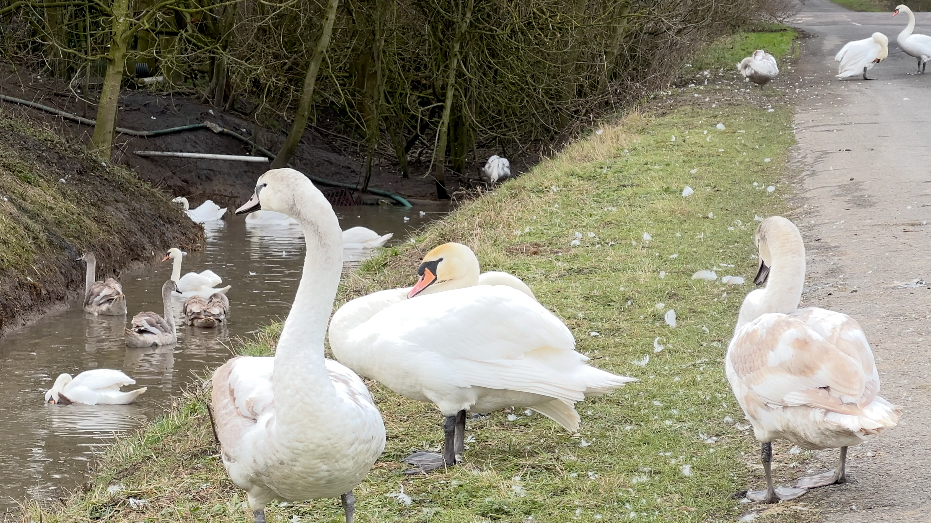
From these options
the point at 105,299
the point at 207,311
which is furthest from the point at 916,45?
the point at 105,299

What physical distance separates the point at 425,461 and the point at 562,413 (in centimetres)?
72

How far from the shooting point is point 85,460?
7.00 m

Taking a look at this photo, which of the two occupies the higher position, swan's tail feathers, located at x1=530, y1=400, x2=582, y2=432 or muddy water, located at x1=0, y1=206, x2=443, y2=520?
swan's tail feathers, located at x1=530, y1=400, x2=582, y2=432

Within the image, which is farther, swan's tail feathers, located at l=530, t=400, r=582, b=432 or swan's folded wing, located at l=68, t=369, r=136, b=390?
swan's folded wing, located at l=68, t=369, r=136, b=390

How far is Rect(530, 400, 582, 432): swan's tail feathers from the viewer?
17.3ft

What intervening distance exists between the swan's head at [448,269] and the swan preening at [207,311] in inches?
214

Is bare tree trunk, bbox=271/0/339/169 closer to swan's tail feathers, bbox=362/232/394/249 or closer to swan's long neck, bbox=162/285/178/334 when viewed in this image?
swan's tail feathers, bbox=362/232/394/249

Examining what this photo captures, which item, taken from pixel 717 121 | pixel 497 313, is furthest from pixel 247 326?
pixel 717 121

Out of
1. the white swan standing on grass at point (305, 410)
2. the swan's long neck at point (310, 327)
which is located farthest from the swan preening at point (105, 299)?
the swan's long neck at point (310, 327)

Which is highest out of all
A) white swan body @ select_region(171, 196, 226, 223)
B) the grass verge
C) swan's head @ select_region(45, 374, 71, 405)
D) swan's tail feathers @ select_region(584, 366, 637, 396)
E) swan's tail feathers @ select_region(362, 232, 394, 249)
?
swan's tail feathers @ select_region(584, 366, 637, 396)

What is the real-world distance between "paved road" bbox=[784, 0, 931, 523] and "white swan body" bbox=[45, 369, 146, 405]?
5.21 metres

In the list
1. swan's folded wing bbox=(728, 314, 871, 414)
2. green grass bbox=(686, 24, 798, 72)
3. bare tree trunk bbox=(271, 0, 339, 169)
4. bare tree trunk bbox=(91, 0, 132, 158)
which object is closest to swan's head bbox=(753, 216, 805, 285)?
swan's folded wing bbox=(728, 314, 871, 414)

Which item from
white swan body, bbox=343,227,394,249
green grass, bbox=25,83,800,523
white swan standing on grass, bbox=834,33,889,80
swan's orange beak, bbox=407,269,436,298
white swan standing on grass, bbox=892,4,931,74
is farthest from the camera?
white swan standing on grass, bbox=892,4,931,74

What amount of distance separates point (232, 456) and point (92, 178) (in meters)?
11.8
